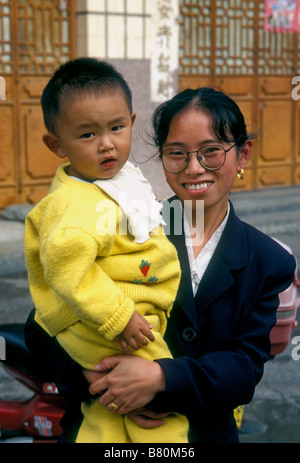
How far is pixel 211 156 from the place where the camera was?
1781 mm

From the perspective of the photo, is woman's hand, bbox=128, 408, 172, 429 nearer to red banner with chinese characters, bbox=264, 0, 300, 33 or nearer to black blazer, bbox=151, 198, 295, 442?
black blazer, bbox=151, 198, 295, 442

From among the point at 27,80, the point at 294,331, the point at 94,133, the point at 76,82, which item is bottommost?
the point at 294,331

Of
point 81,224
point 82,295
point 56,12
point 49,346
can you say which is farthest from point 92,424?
point 56,12

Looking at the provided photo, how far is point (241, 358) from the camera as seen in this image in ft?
5.59

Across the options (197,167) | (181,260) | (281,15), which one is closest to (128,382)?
(181,260)

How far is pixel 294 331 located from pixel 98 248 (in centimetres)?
355

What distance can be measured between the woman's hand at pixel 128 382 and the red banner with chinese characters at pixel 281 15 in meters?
7.61

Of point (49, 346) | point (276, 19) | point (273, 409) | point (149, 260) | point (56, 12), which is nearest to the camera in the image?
point (149, 260)

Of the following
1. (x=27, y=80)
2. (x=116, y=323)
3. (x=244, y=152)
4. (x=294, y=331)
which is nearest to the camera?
(x=116, y=323)

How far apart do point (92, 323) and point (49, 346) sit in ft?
0.92

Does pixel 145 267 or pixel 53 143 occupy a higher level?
pixel 53 143

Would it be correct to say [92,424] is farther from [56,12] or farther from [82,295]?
[56,12]

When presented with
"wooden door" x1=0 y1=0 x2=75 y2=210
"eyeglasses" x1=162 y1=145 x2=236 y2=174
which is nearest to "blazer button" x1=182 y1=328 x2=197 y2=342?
"eyeglasses" x1=162 y1=145 x2=236 y2=174

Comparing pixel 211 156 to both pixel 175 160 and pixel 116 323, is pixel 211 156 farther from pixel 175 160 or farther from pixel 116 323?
pixel 116 323
